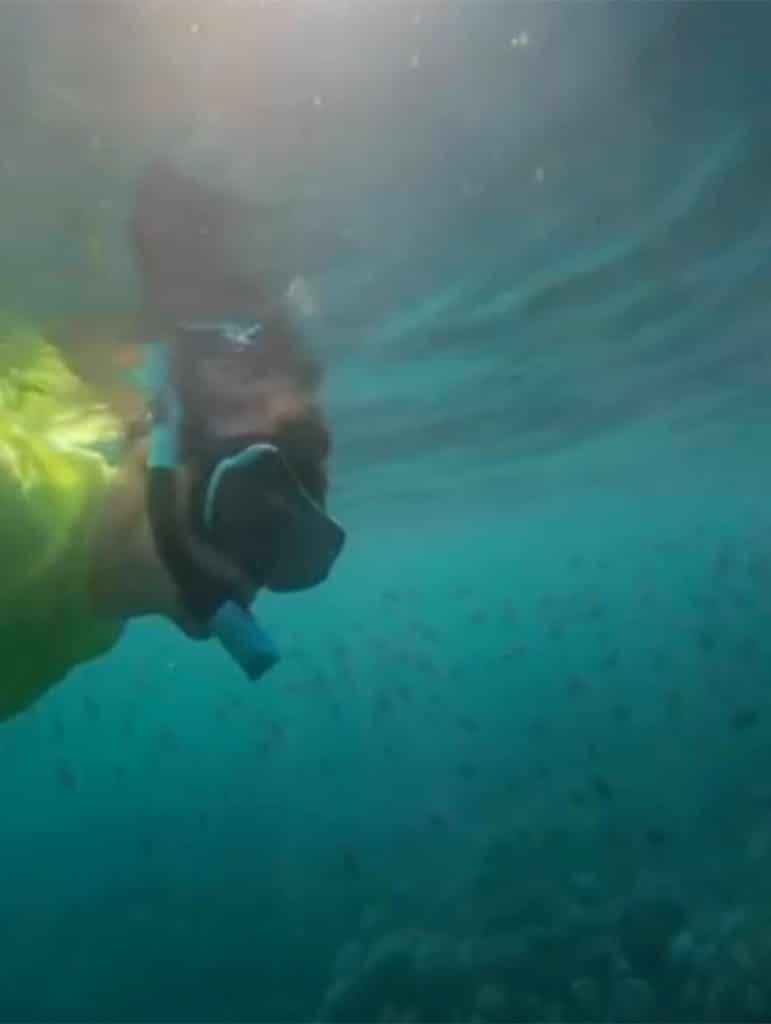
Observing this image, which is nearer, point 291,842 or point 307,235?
point 307,235

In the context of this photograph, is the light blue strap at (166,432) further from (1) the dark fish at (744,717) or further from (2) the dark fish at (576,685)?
(2) the dark fish at (576,685)

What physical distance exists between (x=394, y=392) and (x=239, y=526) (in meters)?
21.2

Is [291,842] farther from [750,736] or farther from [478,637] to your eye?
[478,637]

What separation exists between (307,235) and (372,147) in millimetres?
1705

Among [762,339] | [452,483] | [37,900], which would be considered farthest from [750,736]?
[37,900]

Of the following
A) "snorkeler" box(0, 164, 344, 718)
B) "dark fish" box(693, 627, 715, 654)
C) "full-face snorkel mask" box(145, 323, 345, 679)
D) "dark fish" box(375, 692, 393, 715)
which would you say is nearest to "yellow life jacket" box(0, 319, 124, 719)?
"snorkeler" box(0, 164, 344, 718)

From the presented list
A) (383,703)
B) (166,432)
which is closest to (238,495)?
(166,432)

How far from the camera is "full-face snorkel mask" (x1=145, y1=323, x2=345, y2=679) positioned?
14.9ft

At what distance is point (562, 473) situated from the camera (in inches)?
1807

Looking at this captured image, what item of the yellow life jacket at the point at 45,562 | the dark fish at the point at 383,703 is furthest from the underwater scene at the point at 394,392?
the dark fish at the point at 383,703

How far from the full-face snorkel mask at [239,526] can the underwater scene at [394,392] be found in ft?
0.07

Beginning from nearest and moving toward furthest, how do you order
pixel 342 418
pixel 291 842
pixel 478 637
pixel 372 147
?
pixel 372 147 → pixel 342 418 → pixel 291 842 → pixel 478 637

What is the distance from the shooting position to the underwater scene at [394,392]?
270 inches

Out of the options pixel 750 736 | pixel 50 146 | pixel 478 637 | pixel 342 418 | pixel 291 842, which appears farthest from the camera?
pixel 478 637
